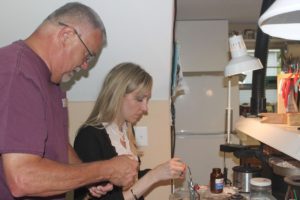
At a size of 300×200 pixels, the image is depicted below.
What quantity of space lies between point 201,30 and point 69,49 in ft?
9.24

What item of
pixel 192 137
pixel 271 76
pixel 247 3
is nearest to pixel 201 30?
pixel 247 3

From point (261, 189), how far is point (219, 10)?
2225mm

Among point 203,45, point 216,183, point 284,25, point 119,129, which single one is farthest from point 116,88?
point 203,45

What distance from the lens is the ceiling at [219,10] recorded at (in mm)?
3182

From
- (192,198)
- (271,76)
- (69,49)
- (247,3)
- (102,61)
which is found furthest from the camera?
(271,76)

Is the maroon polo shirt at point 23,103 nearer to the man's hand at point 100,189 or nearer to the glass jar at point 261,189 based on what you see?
the man's hand at point 100,189

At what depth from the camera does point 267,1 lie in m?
1.90

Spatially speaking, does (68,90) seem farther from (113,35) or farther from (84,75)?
(113,35)

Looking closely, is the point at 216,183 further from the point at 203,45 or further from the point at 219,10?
the point at 203,45

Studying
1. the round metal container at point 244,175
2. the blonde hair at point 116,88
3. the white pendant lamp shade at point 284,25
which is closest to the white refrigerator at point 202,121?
the round metal container at point 244,175

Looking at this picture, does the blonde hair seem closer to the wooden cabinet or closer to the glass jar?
the glass jar

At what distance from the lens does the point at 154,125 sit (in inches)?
89.4

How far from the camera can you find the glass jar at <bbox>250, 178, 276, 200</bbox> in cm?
169

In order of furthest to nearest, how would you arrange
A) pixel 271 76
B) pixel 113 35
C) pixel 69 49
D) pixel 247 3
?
pixel 271 76
pixel 247 3
pixel 113 35
pixel 69 49
